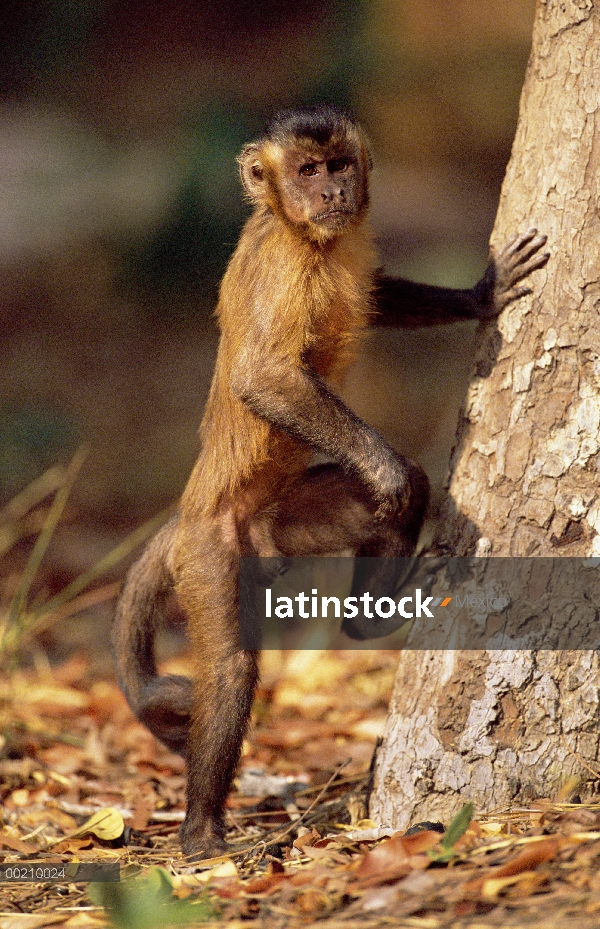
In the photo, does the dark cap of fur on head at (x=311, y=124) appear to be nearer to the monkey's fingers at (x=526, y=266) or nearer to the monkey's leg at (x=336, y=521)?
the monkey's fingers at (x=526, y=266)

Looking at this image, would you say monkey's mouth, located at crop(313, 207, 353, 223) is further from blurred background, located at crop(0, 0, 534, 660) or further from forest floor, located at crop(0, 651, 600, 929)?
blurred background, located at crop(0, 0, 534, 660)

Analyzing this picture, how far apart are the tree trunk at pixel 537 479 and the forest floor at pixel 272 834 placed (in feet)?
0.66

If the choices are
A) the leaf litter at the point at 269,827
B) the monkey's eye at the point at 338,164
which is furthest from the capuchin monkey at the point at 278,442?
the leaf litter at the point at 269,827

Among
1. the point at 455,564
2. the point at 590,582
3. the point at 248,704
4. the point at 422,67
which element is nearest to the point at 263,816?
the point at 248,704

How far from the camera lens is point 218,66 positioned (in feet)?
32.2

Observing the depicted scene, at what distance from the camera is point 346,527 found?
4.73 meters

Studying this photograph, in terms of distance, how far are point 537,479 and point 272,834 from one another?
2.02m

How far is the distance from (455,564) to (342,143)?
6.63 ft

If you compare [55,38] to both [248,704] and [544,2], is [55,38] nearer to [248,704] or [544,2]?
[544,2]

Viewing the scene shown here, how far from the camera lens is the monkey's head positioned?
4.39 m

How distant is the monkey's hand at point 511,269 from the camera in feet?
13.5

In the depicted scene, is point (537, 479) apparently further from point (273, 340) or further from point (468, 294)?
point (273, 340)

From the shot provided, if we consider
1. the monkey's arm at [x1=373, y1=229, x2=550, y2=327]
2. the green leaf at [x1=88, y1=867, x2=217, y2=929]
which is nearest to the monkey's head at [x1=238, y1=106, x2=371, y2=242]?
the monkey's arm at [x1=373, y1=229, x2=550, y2=327]

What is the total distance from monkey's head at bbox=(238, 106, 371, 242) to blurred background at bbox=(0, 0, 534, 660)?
13.2 feet
